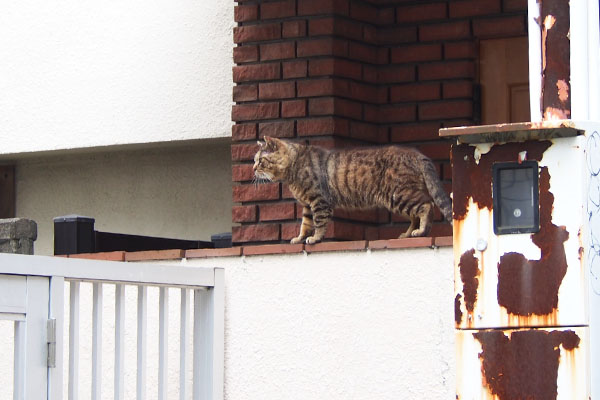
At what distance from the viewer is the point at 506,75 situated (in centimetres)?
841

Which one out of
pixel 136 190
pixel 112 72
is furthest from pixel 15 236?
pixel 136 190

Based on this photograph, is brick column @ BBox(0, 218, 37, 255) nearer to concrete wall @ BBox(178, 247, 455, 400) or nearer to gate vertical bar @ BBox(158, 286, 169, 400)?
concrete wall @ BBox(178, 247, 455, 400)

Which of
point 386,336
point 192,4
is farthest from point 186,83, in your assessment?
point 386,336

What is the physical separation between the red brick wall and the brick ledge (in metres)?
0.85

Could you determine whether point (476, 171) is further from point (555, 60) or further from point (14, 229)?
point (14, 229)

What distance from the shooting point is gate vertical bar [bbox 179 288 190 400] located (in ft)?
21.5

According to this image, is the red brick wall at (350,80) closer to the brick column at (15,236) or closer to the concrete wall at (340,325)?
the concrete wall at (340,325)

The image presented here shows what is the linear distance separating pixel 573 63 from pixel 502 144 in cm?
60

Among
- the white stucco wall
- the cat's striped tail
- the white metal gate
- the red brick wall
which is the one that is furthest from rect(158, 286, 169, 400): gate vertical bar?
the white stucco wall

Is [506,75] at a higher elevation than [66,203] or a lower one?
higher

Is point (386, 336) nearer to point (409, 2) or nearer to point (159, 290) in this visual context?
point (159, 290)

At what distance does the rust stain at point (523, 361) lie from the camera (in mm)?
3846

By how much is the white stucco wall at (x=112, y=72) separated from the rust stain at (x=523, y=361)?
4.69m

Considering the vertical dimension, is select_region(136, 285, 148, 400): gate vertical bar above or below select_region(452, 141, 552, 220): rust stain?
below
